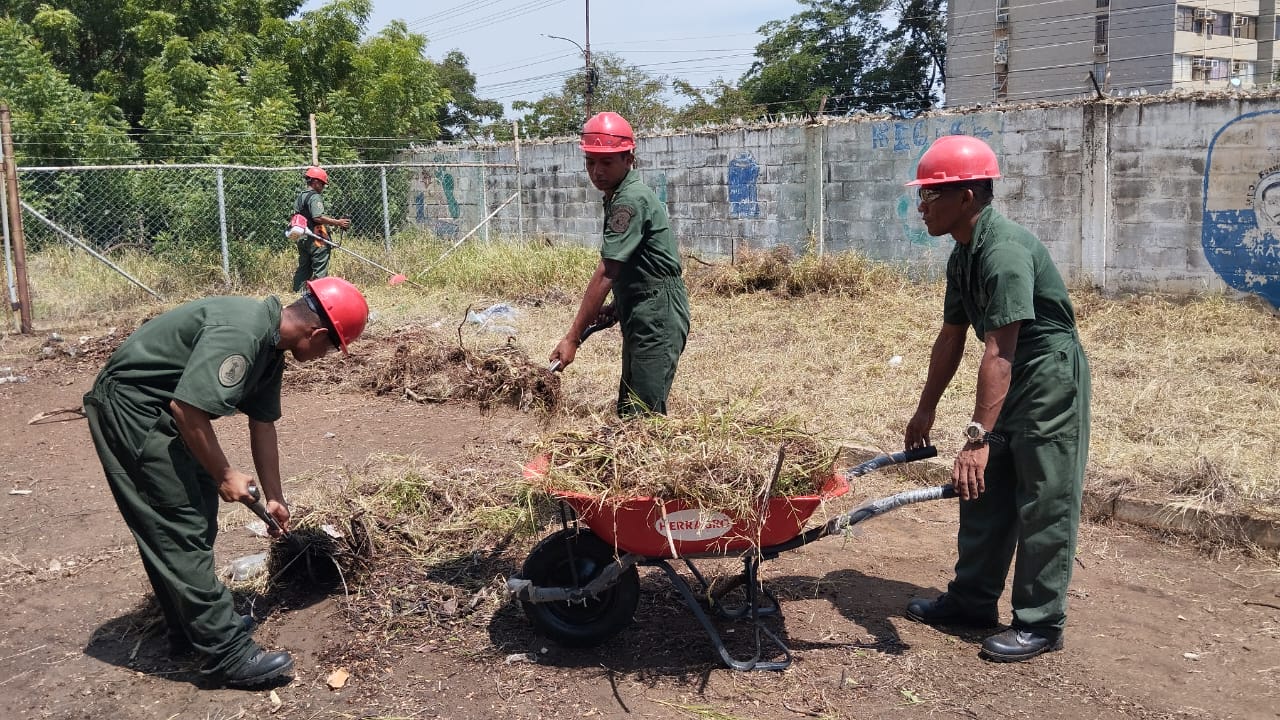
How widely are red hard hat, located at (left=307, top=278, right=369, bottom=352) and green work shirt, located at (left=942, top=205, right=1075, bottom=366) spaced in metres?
2.10

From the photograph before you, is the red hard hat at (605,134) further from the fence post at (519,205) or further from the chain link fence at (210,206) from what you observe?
the fence post at (519,205)

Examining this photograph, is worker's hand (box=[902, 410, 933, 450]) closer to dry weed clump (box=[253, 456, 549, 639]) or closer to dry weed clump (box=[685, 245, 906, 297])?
dry weed clump (box=[253, 456, 549, 639])

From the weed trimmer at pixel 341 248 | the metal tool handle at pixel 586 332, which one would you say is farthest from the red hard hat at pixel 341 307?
the weed trimmer at pixel 341 248

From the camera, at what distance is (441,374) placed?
7.71 metres

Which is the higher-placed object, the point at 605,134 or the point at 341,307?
the point at 605,134

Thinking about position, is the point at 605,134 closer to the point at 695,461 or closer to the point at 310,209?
the point at 695,461

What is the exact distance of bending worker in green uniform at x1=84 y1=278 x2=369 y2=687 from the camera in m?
3.22

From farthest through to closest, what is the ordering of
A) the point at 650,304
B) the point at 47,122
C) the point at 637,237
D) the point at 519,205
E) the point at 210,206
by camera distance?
the point at 519,205, the point at 47,122, the point at 210,206, the point at 650,304, the point at 637,237

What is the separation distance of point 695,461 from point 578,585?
2.34 feet

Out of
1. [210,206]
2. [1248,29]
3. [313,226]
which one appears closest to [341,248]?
[313,226]

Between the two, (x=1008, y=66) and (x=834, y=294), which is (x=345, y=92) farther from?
(x=1008, y=66)

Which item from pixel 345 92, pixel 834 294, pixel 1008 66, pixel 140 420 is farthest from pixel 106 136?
pixel 1008 66

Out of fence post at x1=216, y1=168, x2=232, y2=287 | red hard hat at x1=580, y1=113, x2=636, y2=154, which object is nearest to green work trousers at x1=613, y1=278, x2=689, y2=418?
red hard hat at x1=580, y1=113, x2=636, y2=154

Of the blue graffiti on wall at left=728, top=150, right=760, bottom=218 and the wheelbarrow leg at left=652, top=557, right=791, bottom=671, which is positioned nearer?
the wheelbarrow leg at left=652, top=557, right=791, bottom=671
